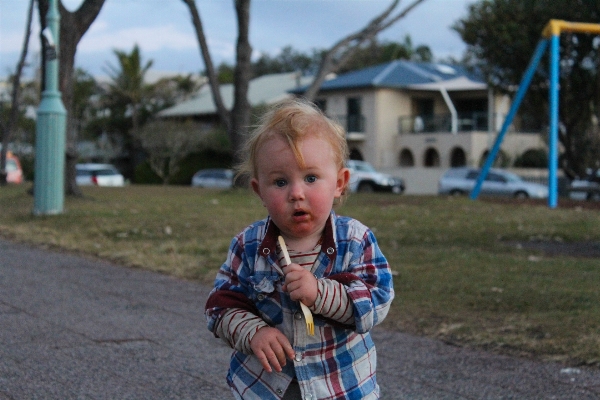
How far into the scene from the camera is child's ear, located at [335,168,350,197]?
95.3 inches

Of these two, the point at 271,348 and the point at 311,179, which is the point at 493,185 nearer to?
the point at 311,179

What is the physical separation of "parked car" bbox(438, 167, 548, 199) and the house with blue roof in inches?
371

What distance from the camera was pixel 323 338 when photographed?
2318 millimetres

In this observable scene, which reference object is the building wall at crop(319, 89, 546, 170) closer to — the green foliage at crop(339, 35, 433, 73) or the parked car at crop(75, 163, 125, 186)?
the parked car at crop(75, 163, 125, 186)

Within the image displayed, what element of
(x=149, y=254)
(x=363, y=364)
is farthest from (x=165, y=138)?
(x=363, y=364)

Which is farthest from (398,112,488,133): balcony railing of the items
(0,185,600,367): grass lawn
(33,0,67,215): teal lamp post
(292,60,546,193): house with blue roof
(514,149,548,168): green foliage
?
(33,0,67,215): teal lamp post

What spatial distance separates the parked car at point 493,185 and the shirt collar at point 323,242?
87.8 ft

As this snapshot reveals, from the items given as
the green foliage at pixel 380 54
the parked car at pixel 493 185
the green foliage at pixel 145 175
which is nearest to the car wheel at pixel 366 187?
the parked car at pixel 493 185

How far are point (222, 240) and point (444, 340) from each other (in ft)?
14.5

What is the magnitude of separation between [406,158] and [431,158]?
1.37 meters

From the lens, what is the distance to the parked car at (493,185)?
28578mm

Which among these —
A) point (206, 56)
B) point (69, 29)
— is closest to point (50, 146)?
point (69, 29)

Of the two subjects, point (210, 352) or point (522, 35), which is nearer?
point (210, 352)

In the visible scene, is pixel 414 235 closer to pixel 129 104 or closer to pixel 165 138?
pixel 165 138
